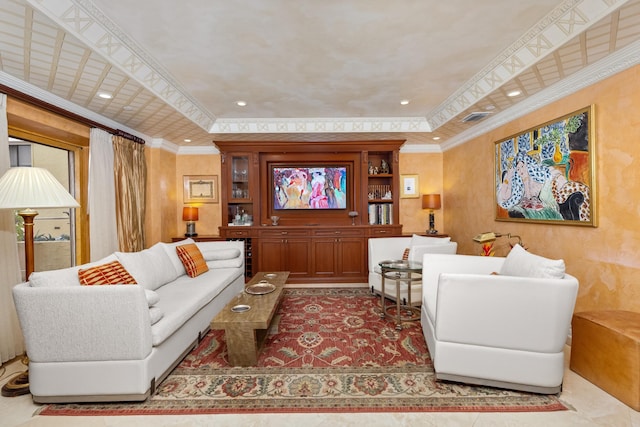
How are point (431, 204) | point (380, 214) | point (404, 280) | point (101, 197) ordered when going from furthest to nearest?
point (380, 214)
point (431, 204)
point (101, 197)
point (404, 280)

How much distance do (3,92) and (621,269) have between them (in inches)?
211

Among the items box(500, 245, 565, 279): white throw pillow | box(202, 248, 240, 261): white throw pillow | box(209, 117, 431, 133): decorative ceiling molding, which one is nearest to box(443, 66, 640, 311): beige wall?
box(500, 245, 565, 279): white throw pillow

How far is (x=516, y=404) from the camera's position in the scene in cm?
188

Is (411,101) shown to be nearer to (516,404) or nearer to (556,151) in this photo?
(556,151)

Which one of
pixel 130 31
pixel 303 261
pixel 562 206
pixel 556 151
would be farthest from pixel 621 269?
pixel 130 31

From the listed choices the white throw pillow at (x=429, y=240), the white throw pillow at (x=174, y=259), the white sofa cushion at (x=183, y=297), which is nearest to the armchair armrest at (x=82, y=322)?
the white sofa cushion at (x=183, y=297)

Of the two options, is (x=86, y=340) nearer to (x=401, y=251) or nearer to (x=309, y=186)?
(x=401, y=251)

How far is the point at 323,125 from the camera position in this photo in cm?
439

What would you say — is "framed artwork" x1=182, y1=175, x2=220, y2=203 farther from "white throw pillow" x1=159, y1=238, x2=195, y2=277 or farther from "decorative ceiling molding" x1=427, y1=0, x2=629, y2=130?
"decorative ceiling molding" x1=427, y1=0, x2=629, y2=130

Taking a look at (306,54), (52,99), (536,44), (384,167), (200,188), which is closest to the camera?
(536,44)

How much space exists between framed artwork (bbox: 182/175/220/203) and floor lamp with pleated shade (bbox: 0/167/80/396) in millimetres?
3132

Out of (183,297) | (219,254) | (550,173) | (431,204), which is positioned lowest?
(183,297)

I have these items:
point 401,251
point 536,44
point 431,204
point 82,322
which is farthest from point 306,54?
point 431,204

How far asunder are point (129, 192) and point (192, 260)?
1399mm
